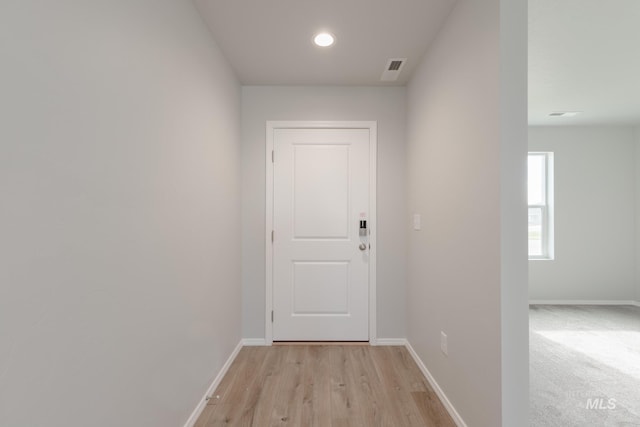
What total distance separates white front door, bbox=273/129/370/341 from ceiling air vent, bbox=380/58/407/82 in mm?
491

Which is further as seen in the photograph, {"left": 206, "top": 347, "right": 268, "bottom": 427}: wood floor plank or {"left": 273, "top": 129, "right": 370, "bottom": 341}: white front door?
{"left": 273, "top": 129, "right": 370, "bottom": 341}: white front door

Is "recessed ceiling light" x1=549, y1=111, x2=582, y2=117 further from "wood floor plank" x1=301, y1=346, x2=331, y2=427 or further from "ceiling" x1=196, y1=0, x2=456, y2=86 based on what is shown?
"wood floor plank" x1=301, y1=346, x2=331, y2=427

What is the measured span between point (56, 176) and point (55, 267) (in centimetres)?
26

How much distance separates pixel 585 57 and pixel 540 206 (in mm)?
2581

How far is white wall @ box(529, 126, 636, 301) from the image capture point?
4469 mm

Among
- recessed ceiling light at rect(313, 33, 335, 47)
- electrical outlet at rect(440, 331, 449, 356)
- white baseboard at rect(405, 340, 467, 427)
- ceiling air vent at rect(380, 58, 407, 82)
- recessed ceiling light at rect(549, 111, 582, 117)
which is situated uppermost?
recessed ceiling light at rect(549, 111, 582, 117)

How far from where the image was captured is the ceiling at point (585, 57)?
79.0 inches

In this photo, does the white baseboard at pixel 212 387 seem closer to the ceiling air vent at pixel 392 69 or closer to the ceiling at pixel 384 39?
the ceiling at pixel 384 39

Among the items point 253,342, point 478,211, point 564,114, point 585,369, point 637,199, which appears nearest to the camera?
point 478,211

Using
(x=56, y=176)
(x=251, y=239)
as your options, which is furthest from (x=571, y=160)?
(x=56, y=176)

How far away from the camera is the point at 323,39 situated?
224 centimetres

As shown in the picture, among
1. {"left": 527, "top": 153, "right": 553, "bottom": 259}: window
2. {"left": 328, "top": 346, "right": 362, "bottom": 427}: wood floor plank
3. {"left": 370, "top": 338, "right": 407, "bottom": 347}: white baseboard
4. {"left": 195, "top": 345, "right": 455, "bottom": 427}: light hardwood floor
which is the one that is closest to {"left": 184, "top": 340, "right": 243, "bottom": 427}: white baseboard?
{"left": 195, "top": 345, "right": 455, "bottom": 427}: light hardwood floor

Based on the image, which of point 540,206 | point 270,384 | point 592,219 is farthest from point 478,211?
point 592,219

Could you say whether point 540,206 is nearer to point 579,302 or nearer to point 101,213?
point 579,302
